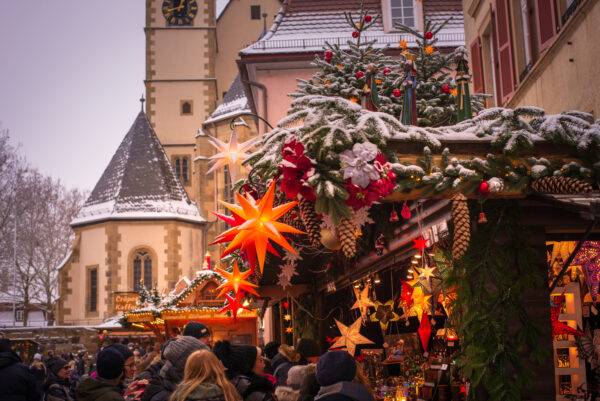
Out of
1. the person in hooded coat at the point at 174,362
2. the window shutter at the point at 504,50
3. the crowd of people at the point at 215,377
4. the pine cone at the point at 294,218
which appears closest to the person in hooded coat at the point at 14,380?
the crowd of people at the point at 215,377

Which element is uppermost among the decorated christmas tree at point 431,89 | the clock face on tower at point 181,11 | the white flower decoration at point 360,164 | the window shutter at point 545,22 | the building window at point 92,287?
the clock face on tower at point 181,11

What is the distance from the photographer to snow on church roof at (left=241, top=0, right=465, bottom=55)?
2369 centimetres

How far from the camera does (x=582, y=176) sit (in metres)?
6.50

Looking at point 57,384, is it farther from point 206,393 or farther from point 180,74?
point 180,74

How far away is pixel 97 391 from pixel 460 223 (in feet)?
9.57

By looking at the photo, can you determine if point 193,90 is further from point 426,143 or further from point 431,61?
point 426,143

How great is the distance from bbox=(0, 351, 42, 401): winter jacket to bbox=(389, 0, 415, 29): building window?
18.6 m

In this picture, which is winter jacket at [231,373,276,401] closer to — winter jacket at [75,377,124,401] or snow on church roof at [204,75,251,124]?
winter jacket at [75,377,124,401]

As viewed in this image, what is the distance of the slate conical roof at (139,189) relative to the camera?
145 ft

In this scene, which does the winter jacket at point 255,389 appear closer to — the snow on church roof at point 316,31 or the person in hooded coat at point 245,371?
the person in hooded coat at point 245,371

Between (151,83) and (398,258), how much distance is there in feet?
146

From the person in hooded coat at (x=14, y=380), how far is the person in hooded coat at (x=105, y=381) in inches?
121

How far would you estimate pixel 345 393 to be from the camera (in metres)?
5.11

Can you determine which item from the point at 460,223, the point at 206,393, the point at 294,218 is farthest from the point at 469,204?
the point at 206,393
